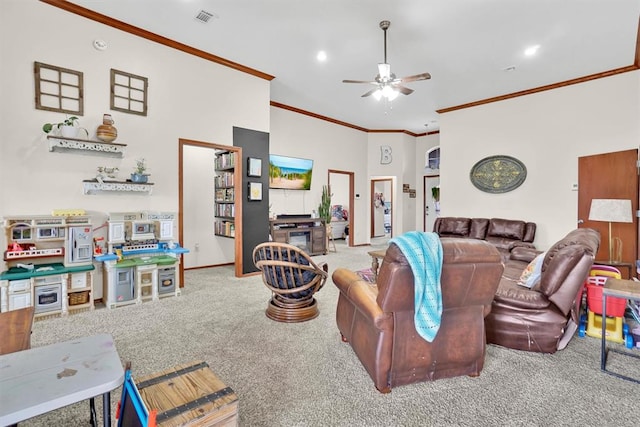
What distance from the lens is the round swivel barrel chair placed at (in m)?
2.96

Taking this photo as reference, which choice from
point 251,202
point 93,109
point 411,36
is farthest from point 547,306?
point 93,109

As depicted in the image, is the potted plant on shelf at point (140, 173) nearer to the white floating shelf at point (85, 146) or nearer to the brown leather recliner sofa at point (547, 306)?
the white floating shelf at point (85, 146)

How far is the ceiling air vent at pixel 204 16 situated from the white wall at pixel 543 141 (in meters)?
5.34

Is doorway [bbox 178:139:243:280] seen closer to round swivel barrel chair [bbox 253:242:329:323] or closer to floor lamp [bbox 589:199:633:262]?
round swivel barrel chair [bbox 253:242:329:323]

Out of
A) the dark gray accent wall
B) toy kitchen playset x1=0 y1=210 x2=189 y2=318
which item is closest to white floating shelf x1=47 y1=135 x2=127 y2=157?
toy kitchen playset x1=0 y1=210 x2=189 y2=318

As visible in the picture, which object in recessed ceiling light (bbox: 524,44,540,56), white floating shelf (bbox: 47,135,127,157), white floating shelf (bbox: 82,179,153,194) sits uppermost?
recessed ceiling light (bbox: 524,44,540,56)

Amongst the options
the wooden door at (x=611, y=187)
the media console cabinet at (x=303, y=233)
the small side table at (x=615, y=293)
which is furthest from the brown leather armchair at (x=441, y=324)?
the media console cabinet at (x=303, y=233)

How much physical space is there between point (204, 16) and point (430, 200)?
25.1 feet

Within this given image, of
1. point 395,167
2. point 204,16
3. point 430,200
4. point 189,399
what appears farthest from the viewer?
point 430,200

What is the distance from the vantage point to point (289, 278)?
3.04m

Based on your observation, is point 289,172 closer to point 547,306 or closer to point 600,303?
point 547,306

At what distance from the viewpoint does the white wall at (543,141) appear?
16.2 ft

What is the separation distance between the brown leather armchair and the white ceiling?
9.65 feet

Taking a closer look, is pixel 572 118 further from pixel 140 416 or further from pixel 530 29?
pixel 140 416
